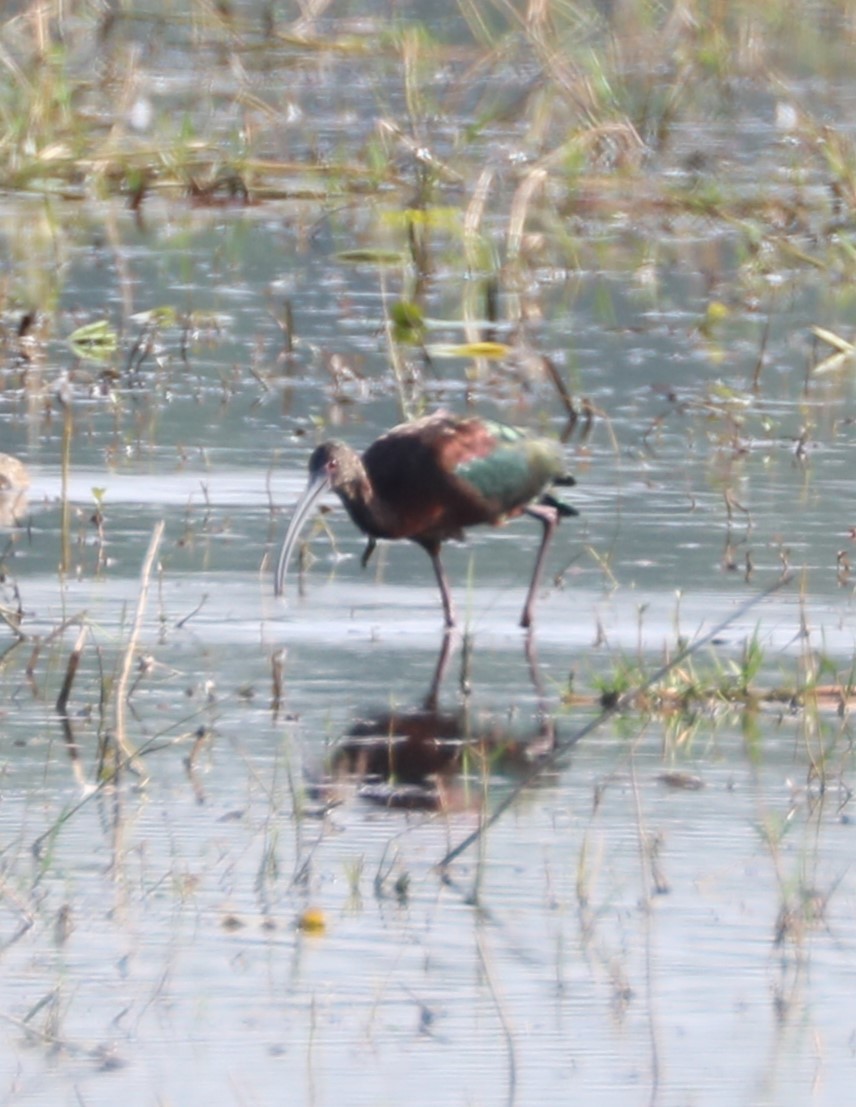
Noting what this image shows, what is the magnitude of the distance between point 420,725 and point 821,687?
856 millimetres

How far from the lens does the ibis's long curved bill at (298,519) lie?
687cm

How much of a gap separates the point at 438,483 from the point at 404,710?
1.30 m

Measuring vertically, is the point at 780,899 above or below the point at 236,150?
above

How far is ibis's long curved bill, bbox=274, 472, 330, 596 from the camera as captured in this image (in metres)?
6.87

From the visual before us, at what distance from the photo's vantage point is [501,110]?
15383 millimetres

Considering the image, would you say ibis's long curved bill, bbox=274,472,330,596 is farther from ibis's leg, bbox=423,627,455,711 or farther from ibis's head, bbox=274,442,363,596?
ibis's leg, bbox=423,627,455,711

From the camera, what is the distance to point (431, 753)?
18.8 ft

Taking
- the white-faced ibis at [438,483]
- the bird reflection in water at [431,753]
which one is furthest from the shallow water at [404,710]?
the white-faced ibis at [438,483]

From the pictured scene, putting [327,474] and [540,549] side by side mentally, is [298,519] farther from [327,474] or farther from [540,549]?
[540,549]

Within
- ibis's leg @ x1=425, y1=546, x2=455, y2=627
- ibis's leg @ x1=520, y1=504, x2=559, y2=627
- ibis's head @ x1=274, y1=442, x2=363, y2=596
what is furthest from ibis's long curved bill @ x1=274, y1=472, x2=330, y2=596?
ibis's leg @ x1=520, y1=504, x2=559, y2=627

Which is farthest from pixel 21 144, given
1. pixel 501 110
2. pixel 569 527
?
pixel 569 527

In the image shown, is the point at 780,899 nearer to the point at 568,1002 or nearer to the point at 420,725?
the point at 568,1002

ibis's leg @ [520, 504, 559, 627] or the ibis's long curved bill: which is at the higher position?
the ibis's long curved bill

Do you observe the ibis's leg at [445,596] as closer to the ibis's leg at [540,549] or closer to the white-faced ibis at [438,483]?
the white-faced ibis at [438,483]
